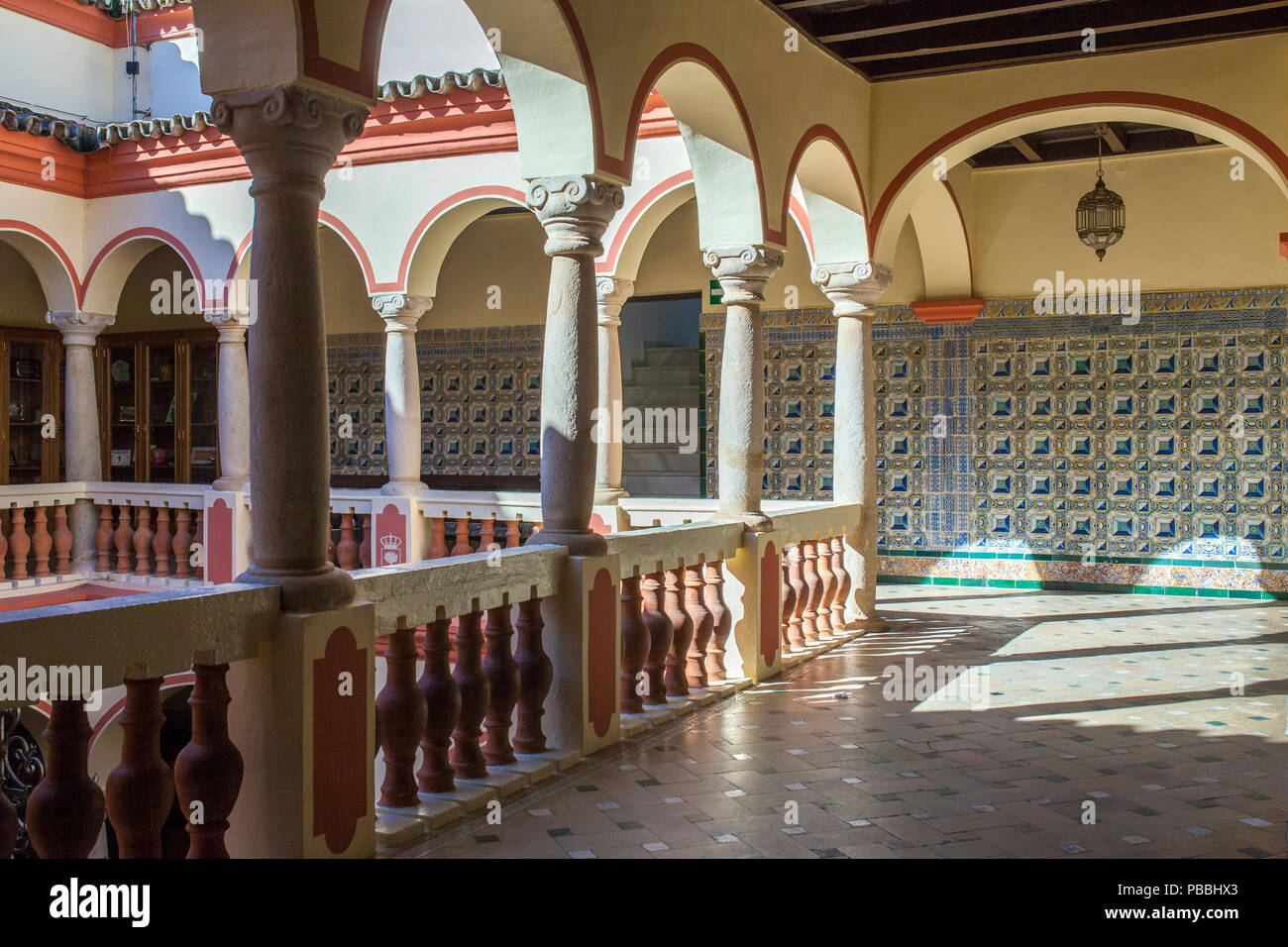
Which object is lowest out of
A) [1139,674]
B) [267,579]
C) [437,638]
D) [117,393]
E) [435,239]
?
[1139,674]

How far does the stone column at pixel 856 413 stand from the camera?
9172mm

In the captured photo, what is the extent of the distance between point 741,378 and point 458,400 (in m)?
7.44

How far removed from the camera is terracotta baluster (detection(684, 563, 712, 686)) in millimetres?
6570

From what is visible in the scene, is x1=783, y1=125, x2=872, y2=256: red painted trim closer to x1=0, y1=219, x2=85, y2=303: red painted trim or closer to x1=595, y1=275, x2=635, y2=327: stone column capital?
x1=595, y1=275, x2=635, y2=327: stone column capital

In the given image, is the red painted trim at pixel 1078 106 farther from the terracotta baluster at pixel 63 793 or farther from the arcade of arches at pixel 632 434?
the terracotta baluster at pixel 63 793

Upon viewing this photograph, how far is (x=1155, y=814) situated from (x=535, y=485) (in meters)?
9.66

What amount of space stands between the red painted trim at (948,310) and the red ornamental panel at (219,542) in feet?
23.1

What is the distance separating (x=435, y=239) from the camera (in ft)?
35.6

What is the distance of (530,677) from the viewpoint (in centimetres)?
506

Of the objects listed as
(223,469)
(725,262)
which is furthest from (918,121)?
(223,469)

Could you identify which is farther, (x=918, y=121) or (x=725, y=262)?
(x=918, y=121)

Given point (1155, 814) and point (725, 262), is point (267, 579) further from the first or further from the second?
point (725, 262)

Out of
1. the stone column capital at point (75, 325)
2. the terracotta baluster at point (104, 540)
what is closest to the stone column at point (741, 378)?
the terracotta baluster at point (104, 540)

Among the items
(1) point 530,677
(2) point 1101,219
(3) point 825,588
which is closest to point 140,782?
(1) point 530,677
